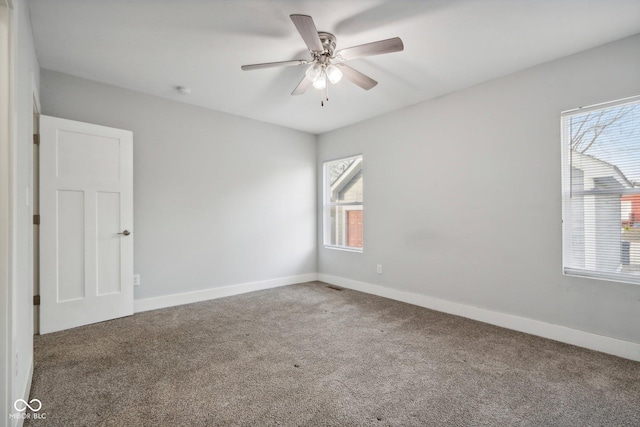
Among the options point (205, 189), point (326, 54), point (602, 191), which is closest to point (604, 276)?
point (602, 191)

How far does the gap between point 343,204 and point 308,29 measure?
323cm

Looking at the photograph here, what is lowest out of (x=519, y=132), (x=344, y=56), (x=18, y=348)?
(x=18, y=348)

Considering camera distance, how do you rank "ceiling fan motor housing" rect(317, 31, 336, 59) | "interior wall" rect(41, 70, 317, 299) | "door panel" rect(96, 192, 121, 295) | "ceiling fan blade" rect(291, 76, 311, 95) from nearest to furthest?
"ceiling fan motor housing" rect(317, 31, 336, 59)
"ceiling fan blade" rect(291, 76, 311, 95)
"door panel" rect(96, 192, 121, 295)
"interior wall" rect(41, 70, 317, 299)

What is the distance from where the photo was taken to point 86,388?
6.44 feet

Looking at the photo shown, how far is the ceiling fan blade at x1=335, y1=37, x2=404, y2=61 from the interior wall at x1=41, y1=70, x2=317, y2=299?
2.45 meters

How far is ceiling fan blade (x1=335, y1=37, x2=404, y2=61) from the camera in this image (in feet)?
6.83

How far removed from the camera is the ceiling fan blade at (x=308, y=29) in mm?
1831

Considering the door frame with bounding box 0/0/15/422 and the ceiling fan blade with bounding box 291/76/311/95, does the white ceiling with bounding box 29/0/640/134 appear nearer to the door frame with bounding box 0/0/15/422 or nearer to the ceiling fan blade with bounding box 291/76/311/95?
the ceiling fan blade with bounding box 291/76/311/95

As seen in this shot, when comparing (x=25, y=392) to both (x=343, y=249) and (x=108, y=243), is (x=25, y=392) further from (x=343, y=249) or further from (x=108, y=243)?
(x=343, y=249)

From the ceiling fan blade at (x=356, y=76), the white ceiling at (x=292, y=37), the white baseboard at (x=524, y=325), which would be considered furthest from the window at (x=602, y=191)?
the ceiling fan blade at (x=356, y=76)

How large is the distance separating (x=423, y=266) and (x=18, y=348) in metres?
3.64

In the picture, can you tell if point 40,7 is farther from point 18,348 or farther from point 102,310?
point 102,310

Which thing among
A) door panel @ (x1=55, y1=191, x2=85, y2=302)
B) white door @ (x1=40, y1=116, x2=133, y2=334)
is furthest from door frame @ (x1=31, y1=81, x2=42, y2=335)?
door panel @ (x1=55, y1=191, x2=85, y2=302)

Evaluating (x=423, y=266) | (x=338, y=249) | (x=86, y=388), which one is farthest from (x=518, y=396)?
(x=338, y=249)
